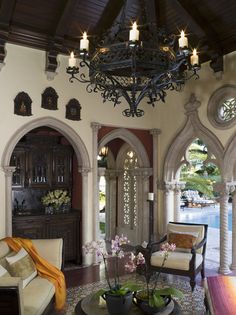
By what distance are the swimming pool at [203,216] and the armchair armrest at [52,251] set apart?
7.76 m

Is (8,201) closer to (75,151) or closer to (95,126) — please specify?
(75,151)

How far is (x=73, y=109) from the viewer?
6.57 m

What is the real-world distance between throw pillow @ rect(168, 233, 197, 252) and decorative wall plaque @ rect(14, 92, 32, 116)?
11.0ft

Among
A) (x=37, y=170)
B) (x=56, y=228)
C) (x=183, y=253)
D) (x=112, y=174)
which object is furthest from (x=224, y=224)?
(x=37, y=170)

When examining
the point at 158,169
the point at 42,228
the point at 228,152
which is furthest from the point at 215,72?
the point at 42,228

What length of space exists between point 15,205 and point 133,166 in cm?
294

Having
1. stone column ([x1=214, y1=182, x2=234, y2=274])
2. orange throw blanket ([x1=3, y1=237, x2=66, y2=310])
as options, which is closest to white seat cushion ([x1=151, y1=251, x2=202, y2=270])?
stone column ([x1=214, y1=182, x2=234, y2=274])

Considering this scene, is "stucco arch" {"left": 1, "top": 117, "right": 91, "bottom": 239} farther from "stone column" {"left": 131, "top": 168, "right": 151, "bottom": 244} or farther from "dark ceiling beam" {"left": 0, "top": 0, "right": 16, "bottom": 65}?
"stone column" {"left": 131, "top": 168, "right": 151, "bottom": 244}

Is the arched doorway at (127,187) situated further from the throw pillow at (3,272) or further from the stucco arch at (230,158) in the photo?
the throw pillow at (3,272)

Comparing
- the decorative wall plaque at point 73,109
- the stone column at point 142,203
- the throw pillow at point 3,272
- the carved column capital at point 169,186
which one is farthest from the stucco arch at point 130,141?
the throw pillow at point 3,272

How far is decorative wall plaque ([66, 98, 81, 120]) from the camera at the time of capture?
6512 mm

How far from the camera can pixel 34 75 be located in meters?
6.18

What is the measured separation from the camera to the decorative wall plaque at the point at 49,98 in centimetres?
624

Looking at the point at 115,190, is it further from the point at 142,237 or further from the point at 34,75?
the point at 34,75
